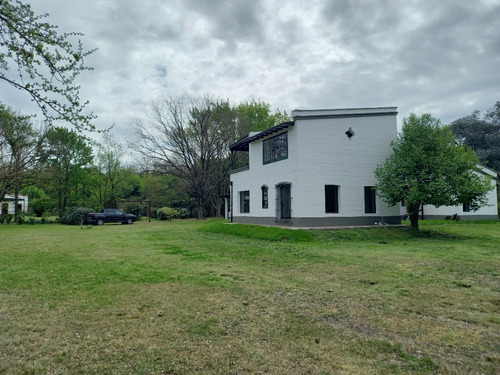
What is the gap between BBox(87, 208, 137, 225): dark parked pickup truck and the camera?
29.3m

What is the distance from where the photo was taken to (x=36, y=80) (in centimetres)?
495

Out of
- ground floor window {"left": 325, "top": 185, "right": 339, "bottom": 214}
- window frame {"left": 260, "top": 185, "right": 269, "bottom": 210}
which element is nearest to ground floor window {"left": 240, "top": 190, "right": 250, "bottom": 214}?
window frame {"left": 260, "top": 185, "right": 269, "bottom": 210}

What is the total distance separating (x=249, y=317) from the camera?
4.26 m

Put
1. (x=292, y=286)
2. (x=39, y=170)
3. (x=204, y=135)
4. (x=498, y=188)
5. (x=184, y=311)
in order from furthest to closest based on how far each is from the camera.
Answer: (x=204, y=135), (x=39, y=170), (x=498, y=188), (x=292, y=286), (x=184, y=311)

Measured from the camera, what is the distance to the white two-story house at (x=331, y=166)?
16.7m

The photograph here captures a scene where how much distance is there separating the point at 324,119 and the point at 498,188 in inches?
679

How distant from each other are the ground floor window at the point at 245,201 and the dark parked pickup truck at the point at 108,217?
44.6 ft

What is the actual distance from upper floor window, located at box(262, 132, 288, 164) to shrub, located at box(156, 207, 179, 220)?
61.0 ft

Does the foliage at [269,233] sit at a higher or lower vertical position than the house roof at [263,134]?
lower

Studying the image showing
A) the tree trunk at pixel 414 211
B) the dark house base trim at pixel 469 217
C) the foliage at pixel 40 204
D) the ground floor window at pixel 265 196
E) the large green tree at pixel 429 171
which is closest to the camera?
the large green tree at pixel 429 171

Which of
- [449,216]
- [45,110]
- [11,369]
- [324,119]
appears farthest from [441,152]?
[11,369]

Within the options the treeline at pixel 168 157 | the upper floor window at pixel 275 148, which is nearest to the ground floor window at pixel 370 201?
the upper floor window at pixel 275 148

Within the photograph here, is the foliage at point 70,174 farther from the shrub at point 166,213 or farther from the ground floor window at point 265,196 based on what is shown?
the ground floor window at point 265,196

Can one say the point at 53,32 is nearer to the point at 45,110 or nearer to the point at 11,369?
the point at 45,110
